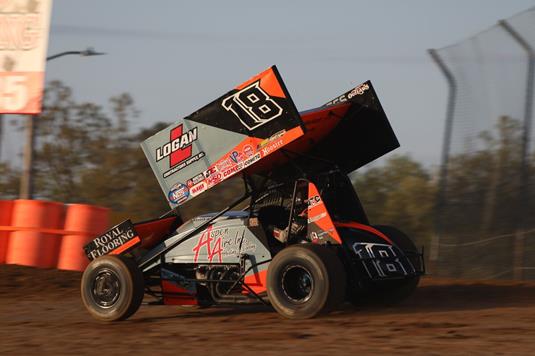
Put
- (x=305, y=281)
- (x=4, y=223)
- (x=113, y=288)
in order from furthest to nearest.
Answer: (x=4, y=223) < (x=113, y=288) < (x=305, y=281)

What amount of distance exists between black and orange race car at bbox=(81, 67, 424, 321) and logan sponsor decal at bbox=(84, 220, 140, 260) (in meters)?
0.01

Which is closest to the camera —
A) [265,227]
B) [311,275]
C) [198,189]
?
[311,275]

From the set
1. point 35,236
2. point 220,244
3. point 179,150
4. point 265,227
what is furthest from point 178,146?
point 35,236

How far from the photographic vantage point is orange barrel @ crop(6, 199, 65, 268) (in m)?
14.4

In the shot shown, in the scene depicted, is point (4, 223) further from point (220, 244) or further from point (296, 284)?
point (296, 284)

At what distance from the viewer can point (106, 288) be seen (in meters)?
10.1

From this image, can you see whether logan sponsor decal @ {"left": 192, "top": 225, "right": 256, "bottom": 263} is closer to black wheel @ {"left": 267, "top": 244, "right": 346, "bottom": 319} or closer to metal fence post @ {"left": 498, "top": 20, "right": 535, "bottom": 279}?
black wheel @ {"left": 267, "top": 244, "right": 346, "bottom": 319}

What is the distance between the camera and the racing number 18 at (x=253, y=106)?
367 inches

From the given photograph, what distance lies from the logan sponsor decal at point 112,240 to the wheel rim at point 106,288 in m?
0.43

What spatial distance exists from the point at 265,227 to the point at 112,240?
1.88 meters

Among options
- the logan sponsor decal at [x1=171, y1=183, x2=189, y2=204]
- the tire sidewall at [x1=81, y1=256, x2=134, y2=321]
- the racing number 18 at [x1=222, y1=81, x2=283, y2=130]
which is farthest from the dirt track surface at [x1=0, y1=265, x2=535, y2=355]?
the racing number 18 at [x1=222, y1=81, x2=283, y2=130]

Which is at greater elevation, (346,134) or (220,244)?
(346,134)

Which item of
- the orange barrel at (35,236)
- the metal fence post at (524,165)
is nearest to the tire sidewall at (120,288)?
the orange barrel at (35,236)

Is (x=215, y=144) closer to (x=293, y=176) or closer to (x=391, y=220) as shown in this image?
(x=293, y=176)
